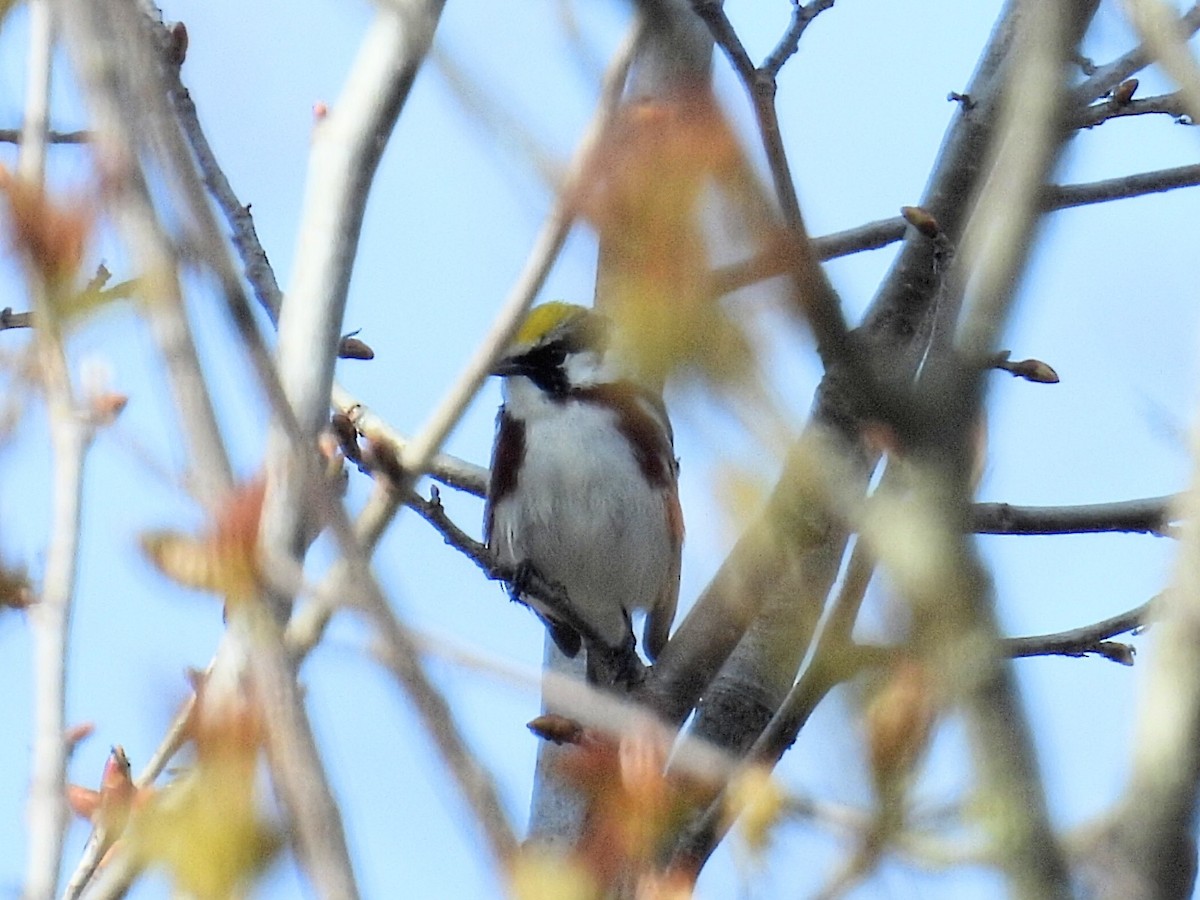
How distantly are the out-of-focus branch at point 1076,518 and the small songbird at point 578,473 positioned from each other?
1.73 metres

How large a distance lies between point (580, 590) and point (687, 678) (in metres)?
1.73

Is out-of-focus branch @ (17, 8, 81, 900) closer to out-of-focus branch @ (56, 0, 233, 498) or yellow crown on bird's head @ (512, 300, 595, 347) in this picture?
out-of-focus branch @ (56, 0, 233, 498)

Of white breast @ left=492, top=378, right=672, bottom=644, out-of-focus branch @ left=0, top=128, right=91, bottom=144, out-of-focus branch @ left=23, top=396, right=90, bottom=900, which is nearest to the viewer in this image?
out-of-focus branch @ left=23, top=396, right=90, bottom=900

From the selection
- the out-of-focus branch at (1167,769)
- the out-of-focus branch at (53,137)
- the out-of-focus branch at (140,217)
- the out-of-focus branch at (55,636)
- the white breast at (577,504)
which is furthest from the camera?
the white breast at (577,504)

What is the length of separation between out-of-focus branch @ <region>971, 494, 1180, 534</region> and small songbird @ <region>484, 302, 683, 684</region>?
1.73 meters

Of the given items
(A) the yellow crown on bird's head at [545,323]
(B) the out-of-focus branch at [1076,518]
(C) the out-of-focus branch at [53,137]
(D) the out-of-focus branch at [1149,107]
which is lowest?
(B) the out-of-focus branch at [1076,518]

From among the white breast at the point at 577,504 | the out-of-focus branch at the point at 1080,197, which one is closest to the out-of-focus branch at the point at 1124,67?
the out-of-focus branch at the point at 1080,197

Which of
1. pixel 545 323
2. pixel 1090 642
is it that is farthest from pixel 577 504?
pixel 1090 642

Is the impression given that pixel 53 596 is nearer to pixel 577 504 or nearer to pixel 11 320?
pixel 11 320

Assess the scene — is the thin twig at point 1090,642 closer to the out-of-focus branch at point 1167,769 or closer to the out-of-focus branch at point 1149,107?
the out-of-focus branch at point 1149,107

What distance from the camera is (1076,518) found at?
128 inches

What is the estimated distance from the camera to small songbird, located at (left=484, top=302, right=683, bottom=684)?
194 inches

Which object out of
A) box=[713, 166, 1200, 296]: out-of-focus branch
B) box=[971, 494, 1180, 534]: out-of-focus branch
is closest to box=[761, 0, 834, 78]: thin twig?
box=[713, 166, 1200, 296]: out-of-focus branch

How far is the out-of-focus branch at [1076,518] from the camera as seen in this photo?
10.4 ft
